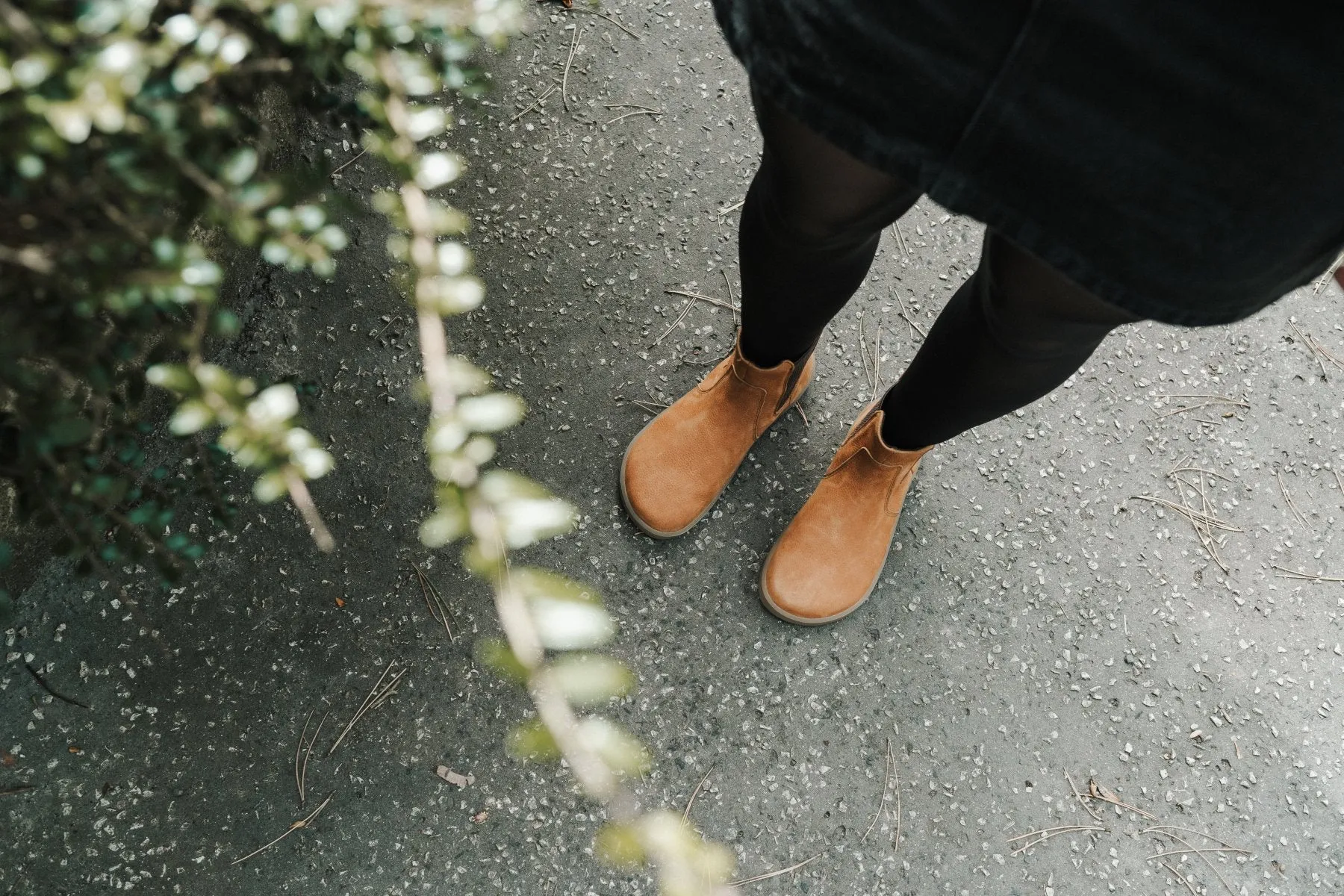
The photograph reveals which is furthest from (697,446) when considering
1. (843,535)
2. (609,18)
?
(609,18)

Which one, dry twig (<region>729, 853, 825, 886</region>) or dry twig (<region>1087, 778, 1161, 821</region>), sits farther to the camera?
dry twig (<region>1087, 778, 1161, 821</region>)

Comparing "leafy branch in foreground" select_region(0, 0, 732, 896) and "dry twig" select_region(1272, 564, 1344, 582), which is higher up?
"leafy branch in foreground" select_region(0, 0, 732, 896)

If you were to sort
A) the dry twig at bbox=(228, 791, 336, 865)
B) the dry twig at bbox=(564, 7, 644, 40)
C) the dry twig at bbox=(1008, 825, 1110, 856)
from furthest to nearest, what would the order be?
1. the dry twig at bbox=(564, 7, 644, 40)
2. the dry twig at bbox=(1008, 825, 1110, 856)
3. the dry twig at bbox=(228, 791, 336, 865)

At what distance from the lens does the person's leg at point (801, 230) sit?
0.84 m

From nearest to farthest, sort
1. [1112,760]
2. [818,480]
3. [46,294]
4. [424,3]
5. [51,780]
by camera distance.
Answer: [46,294]
[424,3]
[51,780]
[1112,760]
[818,480]

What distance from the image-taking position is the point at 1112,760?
4.27 feet

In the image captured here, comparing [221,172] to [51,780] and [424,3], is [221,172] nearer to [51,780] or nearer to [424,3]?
[424,3]

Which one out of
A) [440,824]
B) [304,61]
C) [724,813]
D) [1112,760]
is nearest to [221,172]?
[304,61]

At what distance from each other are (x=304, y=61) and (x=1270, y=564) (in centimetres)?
155

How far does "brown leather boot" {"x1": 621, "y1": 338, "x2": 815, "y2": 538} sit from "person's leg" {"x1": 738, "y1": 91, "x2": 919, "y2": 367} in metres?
0.08

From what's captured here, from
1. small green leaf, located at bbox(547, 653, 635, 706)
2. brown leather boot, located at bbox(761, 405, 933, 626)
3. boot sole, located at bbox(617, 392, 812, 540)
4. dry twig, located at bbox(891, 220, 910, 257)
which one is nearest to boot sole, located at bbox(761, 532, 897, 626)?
brown leather boot, located at bbox(761, 405, 933, 626)

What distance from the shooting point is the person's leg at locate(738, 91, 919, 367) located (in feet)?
2.77

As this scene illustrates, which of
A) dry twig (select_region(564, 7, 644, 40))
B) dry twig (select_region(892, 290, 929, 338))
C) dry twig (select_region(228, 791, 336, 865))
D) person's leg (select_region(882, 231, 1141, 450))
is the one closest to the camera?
person's leg (select_region(882, 231, 1141, 450))

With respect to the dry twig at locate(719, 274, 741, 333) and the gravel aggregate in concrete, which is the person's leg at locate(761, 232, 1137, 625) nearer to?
the gravel aggregate in concrete
